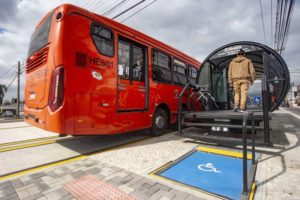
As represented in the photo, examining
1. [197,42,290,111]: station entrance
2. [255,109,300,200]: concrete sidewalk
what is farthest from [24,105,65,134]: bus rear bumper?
[197,42,290,111]: station entrance

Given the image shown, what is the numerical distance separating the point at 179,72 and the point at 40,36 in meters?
4.46

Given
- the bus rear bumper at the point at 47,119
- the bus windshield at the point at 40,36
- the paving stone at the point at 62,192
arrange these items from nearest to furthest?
the paving stone at the point at 62,192, the bus rear bumper at the point at 47,119, the bus windshield at the point at 40,36

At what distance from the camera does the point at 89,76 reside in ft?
11.3

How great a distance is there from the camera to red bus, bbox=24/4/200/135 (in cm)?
319

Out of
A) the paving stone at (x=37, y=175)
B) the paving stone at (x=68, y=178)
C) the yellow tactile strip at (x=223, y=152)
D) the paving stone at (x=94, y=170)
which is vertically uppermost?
the yellow tactile strip at (x=223, y=152)

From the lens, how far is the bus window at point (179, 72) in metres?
6.20

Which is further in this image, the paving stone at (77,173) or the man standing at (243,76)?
the man standing at (243,76)

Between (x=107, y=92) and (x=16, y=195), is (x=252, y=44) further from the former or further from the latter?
(x=16, y=195)

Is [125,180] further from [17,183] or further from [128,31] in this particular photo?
[128,31]

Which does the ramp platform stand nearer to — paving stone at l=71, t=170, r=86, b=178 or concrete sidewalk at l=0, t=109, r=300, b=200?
→ concrete sidewalk at l=0, t=109, r=300, b=200

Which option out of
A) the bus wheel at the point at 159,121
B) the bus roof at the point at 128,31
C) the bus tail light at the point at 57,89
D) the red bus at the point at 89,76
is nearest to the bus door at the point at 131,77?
the red bus at the point at 89,76

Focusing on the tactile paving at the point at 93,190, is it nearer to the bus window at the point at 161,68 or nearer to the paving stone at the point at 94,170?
the paving stone at the point at 94,170

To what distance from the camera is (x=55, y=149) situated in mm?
4117

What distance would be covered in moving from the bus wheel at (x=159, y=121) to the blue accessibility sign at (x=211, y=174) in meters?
1.97
